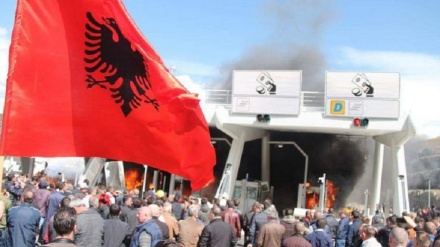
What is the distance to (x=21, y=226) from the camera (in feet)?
24.7

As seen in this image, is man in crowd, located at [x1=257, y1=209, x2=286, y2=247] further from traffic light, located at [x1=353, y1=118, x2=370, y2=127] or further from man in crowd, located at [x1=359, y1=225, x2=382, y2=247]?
traffic light, located at [x1=353, y1=118, x2=370, y2=127]

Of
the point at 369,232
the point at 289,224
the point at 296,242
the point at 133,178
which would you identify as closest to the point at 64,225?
the point at 296,242

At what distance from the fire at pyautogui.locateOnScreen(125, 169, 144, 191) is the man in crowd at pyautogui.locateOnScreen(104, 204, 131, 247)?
1023 inches

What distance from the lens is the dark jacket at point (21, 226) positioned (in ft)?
24.7

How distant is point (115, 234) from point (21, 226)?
4.32ft

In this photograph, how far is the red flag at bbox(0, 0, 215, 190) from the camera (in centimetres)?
569

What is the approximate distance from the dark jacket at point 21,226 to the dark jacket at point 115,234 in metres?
1.07

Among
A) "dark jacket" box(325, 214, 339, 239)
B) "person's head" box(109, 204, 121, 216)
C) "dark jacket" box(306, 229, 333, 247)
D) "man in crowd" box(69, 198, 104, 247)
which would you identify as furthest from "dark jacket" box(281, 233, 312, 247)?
"dark jacket" box(325, 214, 339, 239)

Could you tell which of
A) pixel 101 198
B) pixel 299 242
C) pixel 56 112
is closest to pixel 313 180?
pixel 101 198

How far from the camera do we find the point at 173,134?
21.6 feet

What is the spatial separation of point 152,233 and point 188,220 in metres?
2.37

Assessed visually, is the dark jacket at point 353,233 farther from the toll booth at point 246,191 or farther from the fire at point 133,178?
the fire at point 133,178

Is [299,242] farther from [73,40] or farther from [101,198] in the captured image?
[101,198]

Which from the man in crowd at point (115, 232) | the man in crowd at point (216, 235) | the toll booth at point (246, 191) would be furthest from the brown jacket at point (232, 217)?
the toll booth at point (246, 191)
